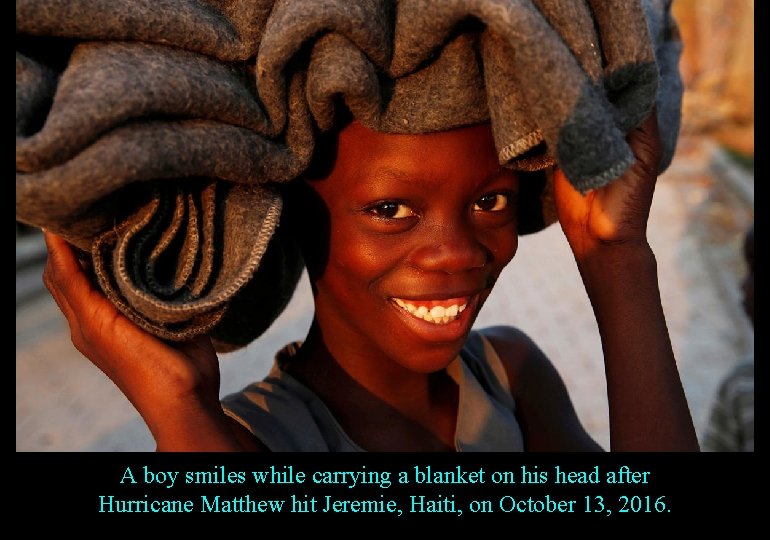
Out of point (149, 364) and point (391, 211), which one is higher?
point (391, 211)

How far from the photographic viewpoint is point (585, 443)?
2205mm

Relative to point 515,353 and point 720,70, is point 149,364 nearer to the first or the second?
point 515,353

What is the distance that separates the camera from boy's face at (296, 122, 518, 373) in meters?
1.59

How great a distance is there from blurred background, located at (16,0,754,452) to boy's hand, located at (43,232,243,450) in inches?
126

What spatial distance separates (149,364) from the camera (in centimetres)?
149

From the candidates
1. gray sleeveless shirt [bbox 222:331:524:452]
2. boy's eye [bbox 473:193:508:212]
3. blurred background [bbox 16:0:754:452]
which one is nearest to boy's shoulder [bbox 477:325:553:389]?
gray sleeveless shirt [bbox 222:331:524:452]

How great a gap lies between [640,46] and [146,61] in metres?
0.87

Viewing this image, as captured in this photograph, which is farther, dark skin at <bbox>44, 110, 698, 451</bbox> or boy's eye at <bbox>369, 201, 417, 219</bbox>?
boy's eye at <bbox>369, 201, 417, 219</bbox>

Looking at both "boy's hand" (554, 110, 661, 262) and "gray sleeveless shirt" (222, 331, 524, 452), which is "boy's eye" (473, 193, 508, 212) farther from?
"gray sleeveless shirt" (222, 331, 524, 452)

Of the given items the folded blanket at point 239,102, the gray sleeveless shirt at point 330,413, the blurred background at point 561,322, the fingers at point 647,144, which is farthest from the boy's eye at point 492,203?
the blurred background at point 561,322

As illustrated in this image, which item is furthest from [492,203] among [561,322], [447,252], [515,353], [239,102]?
[561,322]

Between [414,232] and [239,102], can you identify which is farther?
[414,232]

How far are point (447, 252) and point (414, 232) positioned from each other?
8cm

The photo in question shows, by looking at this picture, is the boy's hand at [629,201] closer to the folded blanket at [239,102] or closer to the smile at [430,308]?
the folded blanket at [239,102]
